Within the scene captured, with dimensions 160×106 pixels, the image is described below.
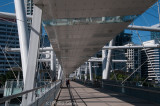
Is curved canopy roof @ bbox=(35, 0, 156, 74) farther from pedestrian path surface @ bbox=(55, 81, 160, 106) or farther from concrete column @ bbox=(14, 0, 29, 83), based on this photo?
pedestrian path surface @ bbox=(55, 81, 160, 106)

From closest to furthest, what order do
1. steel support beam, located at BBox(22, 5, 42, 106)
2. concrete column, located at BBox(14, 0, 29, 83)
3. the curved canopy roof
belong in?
the curved canopy roof < steel support beam, located at BBox(22, 5, 42, 106) < concrete column, located at BBox(14, 0, 29, 83)

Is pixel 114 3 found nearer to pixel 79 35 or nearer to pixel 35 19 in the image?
pixel 35 19

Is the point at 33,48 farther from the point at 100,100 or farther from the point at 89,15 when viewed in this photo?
the point at 100,100

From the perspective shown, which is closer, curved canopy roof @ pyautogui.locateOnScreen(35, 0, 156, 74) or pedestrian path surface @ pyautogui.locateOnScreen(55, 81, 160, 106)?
curved canopy roof @ pyautogui.locateOnScreen(35, 0, 156, 74)

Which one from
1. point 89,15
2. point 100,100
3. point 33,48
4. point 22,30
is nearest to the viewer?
point 33,48

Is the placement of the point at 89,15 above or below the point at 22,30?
above

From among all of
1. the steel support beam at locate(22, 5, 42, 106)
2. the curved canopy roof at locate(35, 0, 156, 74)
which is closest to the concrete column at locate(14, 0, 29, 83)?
the curved canopy roof at locate(35, 0, 156, 74)

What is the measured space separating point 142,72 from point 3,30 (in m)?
65.8

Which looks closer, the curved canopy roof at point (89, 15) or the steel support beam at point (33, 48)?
the curved canopy roof at point (89, 15)

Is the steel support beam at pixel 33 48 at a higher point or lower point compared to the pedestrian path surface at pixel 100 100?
higher

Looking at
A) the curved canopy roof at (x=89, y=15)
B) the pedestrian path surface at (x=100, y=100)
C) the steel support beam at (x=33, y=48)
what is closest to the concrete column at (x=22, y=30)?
the curved canopy roof at (x=89, y=15)

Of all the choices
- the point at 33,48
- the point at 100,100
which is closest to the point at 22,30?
the point at 33,48

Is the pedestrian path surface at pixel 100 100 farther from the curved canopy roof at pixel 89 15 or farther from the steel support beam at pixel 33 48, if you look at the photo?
the curved canopy roof at pixel 89 15

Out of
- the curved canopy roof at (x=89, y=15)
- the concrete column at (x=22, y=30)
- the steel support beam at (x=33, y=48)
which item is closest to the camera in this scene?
the curved canopy roof at (x=89, y=15)
